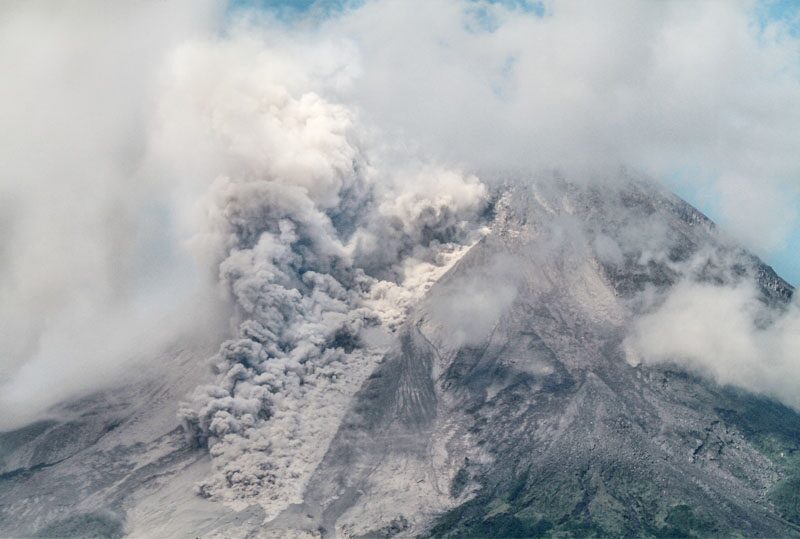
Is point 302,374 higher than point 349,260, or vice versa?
point 349,260

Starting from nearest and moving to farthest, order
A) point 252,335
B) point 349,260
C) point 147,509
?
1. point 147,509
2. point 252,335
3. point 349,260

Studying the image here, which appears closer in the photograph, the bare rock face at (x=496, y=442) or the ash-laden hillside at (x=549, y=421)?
the bare rock face at (x=496, y=442)

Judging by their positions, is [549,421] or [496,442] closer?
[496,442]

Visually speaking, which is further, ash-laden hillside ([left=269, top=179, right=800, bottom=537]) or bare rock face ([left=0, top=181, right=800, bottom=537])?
ash-laden hillside ([left=269, top=179, right=800, bottom=537])

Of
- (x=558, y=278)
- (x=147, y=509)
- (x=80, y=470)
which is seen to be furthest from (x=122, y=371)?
(x=558, y=278)

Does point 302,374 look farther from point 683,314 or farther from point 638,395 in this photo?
point 683,314
